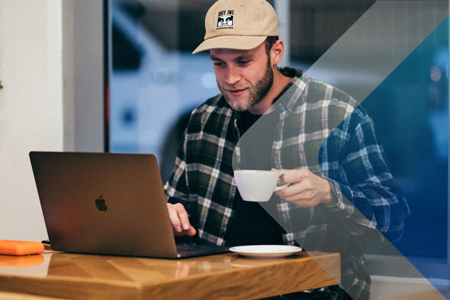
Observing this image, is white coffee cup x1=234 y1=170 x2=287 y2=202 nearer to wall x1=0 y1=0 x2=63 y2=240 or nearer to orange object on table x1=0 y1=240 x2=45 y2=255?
orange object on table x1=0 y1=240 x2=45 y2=255

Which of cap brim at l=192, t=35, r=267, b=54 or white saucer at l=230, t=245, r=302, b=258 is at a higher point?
cap brim at l=192, t=35, r=267, b=54

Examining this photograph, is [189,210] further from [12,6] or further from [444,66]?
[12,6]

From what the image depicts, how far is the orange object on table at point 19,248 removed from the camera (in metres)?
1.12

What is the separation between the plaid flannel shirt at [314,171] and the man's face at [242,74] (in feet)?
0.31

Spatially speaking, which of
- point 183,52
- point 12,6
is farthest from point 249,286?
point 12,6

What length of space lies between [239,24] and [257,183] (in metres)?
0.78

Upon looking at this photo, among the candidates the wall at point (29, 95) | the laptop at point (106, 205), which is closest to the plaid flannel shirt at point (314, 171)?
the laptop at point (106, 205)

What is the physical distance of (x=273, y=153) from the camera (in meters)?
1.71

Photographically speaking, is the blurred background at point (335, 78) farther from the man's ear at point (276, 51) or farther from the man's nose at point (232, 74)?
the man's nose at point (232, 74)

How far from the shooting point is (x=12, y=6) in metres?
2.35

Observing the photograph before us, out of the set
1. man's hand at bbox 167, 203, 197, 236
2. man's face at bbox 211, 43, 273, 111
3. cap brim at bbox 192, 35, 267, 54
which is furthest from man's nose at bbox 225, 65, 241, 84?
man's hand at bbox 167, 203, 197, 236

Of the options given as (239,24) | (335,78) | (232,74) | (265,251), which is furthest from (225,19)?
(265,251)

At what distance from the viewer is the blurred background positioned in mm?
1324

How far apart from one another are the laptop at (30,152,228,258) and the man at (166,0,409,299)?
0.39 meters
